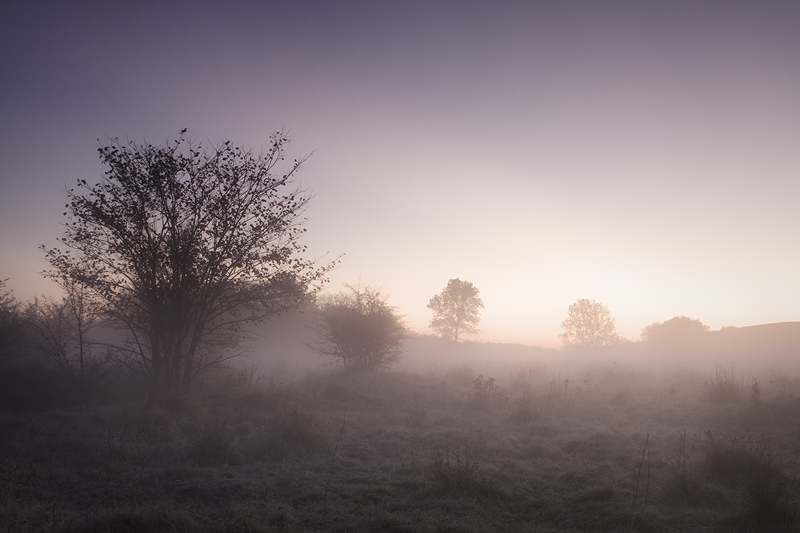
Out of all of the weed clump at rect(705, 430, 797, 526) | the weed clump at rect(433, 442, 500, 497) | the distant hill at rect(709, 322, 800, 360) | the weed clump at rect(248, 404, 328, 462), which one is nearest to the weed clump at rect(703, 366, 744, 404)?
the weed clump at rect(705, 430, 797, 526)

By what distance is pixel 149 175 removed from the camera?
10.4 meters

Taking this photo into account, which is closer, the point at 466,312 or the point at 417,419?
the point at 417,419

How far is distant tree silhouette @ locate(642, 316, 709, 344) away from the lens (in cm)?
3816

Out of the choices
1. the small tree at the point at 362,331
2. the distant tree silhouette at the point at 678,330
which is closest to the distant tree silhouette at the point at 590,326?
the distant tree silhouette at the point at 678,330

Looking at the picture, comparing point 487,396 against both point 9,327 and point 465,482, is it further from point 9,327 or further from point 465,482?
point 9,327

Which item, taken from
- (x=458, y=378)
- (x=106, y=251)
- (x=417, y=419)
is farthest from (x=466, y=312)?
(x=106, y=251)

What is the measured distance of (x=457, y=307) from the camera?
1704 inches

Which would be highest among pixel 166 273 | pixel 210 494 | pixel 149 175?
pixel 149 175

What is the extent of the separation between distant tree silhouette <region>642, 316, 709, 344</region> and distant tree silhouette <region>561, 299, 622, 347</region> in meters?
3.77

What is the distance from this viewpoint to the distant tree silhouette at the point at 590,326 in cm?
4022

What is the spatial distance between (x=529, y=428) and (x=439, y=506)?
557 centimetres

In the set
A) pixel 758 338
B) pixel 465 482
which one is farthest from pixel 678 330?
pixel 465 482

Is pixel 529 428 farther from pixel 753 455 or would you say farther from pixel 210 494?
pixel 210 494

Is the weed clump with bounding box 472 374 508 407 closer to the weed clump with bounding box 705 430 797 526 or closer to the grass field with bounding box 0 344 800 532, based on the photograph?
the grass field with bounding box 0 344 800 532
